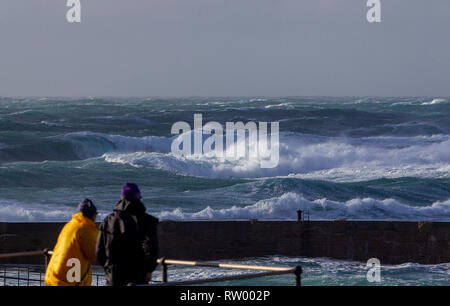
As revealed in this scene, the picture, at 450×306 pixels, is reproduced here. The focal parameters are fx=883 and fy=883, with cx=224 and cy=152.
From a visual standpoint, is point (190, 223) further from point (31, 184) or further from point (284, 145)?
point (284, 145)

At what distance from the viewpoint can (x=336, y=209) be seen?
2188cm

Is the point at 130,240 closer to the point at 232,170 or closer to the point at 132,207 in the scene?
the point at 132,207

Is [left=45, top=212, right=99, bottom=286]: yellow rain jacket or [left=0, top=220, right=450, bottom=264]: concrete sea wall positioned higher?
[left=0, top=220, right=450, bottom=264]: concrete sea wall

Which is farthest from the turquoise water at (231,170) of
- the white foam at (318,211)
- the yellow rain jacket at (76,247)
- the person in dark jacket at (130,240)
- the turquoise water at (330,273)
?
the person in dark jacket at (130,240)

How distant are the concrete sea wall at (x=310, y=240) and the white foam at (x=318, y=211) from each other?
18.5ft

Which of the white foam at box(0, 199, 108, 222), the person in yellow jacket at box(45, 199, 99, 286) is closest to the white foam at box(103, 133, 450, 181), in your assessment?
the white foam at box(0, 199, 108, 222)

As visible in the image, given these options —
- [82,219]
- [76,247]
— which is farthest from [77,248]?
[82,219]

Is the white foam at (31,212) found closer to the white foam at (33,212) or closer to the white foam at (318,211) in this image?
the white foam at (33,212)

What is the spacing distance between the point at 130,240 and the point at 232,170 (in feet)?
93.3

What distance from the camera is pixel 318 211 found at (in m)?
21.8

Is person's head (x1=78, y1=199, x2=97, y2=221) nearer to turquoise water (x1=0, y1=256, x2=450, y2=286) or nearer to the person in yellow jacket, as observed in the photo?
the person in yellow jacket

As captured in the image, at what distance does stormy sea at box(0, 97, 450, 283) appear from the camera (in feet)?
72.7

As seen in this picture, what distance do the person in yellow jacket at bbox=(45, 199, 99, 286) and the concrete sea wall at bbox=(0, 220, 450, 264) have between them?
8.86 metres

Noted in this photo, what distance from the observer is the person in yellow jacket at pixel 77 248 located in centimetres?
587
